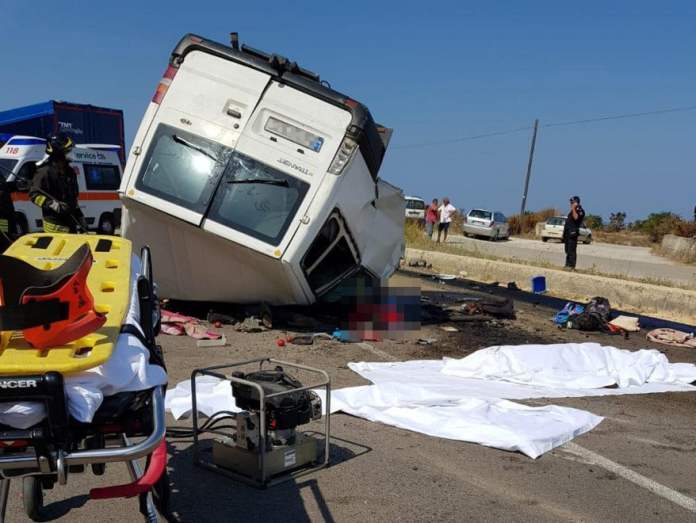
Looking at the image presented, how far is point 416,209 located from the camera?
36500 mm

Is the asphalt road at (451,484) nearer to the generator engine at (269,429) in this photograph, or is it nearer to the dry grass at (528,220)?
the generator engine at (269,429)

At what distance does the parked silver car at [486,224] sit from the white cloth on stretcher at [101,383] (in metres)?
32.7

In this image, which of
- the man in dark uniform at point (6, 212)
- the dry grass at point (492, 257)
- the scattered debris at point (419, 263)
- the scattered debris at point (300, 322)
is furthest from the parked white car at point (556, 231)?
the man in dark uniform at point (6, 212)

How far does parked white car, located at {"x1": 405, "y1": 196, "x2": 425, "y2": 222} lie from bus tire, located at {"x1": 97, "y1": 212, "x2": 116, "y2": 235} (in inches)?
737

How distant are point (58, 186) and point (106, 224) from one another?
476 inches

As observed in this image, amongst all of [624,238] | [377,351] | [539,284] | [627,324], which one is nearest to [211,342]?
[377,351]

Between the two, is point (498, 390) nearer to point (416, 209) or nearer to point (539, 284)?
point (539, 284)

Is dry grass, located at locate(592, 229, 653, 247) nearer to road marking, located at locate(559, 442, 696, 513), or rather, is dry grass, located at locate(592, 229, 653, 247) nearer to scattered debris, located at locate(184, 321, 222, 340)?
scattered debris, located at locate(184, 321, 222, 340)

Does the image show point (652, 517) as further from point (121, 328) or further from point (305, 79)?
point (305, 79)

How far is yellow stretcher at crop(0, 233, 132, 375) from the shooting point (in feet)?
7.80

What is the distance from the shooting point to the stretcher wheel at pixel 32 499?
346 centimetres

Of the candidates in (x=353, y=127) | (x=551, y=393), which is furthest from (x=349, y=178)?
(x=551, y=393)

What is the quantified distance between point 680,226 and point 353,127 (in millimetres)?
25600

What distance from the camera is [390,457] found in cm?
469
